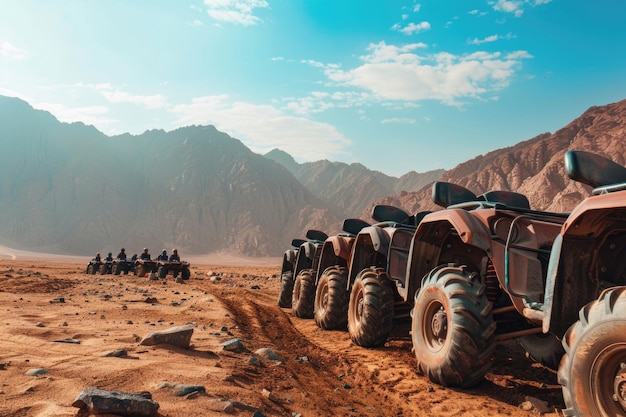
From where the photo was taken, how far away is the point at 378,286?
20.9ft

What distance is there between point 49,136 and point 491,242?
91378 mm

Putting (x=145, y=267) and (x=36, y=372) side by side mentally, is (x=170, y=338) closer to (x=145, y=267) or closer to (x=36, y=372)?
(x=36, y=372)

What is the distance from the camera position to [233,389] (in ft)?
11.7

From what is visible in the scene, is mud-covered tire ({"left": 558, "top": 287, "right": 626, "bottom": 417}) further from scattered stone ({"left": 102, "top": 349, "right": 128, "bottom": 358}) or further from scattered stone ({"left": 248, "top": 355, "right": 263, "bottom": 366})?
scattered stone ({"left": 102, "top": 349, "right": 128, "bottom": 358})

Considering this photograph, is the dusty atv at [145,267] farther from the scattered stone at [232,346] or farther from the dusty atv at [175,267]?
the scattered stone at [232,346]

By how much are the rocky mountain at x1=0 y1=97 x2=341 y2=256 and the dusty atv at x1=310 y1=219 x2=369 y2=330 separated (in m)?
62.7

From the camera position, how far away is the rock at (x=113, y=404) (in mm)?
2611

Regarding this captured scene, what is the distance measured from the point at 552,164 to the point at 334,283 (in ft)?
148

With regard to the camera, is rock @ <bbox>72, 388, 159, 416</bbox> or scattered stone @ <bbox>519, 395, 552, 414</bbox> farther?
scattered stone @ <bbox>519, 395, 552, 414</bbox>

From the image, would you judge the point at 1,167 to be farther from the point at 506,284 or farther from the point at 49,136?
the point at 506,284

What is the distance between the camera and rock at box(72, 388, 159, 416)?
2.61 m

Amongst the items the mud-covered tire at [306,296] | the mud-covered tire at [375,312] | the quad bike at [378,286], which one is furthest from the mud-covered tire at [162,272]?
the mud-covered tire at [375,312]

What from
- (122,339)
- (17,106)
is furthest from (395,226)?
(17,106)

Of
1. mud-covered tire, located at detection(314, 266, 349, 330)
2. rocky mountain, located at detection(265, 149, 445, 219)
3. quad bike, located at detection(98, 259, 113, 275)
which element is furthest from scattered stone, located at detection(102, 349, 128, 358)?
rocky mountain, located at detection(265, 149, 445, 219)
